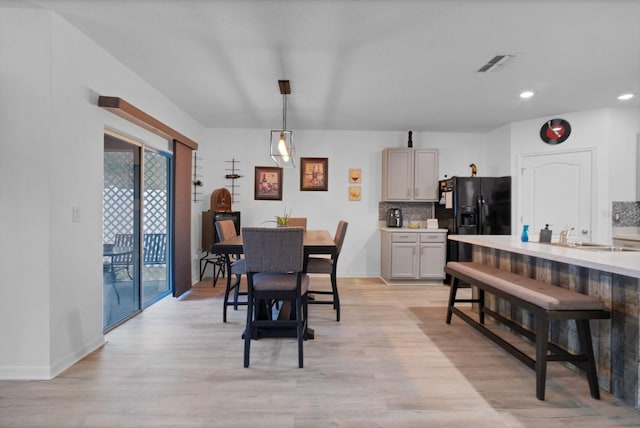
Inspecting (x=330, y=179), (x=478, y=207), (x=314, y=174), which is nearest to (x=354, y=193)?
(x=330, y=179)

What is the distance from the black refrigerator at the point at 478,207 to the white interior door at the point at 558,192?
12.2 inches

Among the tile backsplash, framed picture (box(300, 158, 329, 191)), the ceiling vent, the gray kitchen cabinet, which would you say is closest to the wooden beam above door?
framed picture (box(300, 158, 329, 191))

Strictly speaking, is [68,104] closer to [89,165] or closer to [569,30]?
[89,165]

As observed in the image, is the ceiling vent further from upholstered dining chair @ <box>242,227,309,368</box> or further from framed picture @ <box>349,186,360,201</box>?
framed picture @ <box>349,186,360,201</box>

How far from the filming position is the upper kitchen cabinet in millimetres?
5137

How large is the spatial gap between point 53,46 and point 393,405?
318cm

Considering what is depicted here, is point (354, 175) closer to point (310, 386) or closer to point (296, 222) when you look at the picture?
point (296, 222)

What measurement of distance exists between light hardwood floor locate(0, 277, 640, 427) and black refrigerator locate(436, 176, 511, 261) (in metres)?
1.95

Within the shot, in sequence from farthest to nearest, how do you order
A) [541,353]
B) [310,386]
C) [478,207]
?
[478,207] → [310,386] → [541,353]

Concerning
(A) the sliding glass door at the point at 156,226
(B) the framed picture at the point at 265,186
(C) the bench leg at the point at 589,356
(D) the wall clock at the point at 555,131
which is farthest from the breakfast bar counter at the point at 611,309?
(A) the sliding glass door at the point at 156,226

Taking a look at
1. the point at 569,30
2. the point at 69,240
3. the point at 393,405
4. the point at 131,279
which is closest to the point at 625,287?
the point at 393,405

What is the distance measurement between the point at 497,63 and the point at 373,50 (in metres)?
1.15

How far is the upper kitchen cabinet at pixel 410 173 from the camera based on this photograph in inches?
202

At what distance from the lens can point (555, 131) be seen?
4535mm
